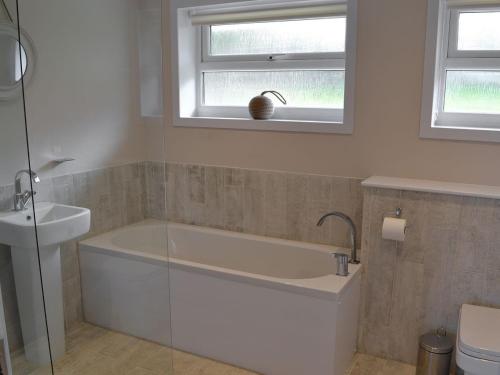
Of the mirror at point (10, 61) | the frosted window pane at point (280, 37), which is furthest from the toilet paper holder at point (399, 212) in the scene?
the mirror at point (10, 61)

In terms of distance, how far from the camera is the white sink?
5.91 feet

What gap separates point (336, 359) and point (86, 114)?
176 cm

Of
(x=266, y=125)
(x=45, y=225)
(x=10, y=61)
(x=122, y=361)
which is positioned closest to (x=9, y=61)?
(x=10, y=61)

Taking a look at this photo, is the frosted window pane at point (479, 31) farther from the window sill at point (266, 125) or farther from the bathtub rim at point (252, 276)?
the bathtub rim at point (252, 276)

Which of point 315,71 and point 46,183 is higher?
point 315,71

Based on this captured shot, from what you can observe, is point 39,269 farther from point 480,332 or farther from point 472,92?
point 472,92

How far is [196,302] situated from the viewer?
283 centimetres

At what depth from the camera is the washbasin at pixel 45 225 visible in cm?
183

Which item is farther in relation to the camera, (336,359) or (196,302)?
(196,302)

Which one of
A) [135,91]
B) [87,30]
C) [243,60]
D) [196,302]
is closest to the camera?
[87,30]

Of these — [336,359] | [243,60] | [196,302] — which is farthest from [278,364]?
[243,60]

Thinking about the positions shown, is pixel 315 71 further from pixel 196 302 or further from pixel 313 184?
pixel 196 302

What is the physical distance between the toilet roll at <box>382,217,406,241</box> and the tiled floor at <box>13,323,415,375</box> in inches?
30.3

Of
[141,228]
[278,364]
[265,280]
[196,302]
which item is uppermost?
[141,228]
